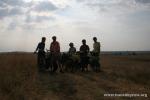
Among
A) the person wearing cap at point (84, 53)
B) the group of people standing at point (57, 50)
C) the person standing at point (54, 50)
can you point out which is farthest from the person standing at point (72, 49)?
the person standing at point (54, 50)

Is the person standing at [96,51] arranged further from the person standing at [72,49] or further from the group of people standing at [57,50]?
the person standing at [72,49]

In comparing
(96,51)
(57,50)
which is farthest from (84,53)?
(57,50)

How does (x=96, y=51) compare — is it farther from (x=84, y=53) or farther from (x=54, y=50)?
(x=54, y=50)

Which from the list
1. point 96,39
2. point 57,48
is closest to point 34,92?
point 57,48

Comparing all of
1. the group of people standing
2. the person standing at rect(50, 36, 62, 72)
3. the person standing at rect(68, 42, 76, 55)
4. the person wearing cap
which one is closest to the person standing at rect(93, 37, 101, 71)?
the group of people standing

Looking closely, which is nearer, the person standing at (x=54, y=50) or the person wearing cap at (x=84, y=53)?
the person standing at (x=54, y=50)

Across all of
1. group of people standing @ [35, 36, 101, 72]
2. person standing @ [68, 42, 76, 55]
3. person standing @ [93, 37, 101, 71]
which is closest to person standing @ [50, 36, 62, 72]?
group of people standing @ [35, 36, 101, 72]

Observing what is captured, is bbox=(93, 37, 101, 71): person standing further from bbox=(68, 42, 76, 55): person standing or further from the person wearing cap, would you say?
bbox=(68, 42, 76, 55): person standing

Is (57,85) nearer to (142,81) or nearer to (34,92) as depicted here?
(34,92)

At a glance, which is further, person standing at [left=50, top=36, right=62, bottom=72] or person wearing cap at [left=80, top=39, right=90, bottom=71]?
person wearing cap at [left=80, top=39, right=90, bottom=71]

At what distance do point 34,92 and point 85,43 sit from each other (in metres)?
8.53

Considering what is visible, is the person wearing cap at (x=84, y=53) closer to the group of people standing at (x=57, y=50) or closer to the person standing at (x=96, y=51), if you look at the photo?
the group of people standing at (x=57, y=50)

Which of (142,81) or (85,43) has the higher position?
(85,43)

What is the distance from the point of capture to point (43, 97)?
1083 cm
